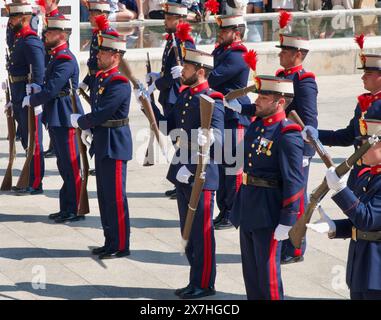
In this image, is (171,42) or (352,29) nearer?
(171,42)

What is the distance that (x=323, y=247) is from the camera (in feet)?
30.6

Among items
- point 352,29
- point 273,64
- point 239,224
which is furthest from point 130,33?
point 239,224

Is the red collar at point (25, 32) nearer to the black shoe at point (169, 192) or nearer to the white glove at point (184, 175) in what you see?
the black shoe at point (169, 192)

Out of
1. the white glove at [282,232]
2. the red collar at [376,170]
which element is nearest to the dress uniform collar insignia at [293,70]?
the white glove at [282,232]

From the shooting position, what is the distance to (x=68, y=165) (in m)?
10.3

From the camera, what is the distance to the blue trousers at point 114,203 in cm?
902

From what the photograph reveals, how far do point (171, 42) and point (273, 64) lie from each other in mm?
6856

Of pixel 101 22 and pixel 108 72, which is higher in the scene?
pixel 101 22

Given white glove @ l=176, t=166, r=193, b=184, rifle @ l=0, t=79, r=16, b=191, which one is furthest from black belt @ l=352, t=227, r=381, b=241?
rifle @ l=0, t=79, r=16, b=191

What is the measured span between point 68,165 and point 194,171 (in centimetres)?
241

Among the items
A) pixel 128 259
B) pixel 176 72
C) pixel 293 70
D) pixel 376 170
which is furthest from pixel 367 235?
pixel 176 72

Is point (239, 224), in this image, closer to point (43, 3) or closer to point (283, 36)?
point (283, 36)

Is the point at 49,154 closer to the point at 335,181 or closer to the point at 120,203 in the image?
the point at 120,203

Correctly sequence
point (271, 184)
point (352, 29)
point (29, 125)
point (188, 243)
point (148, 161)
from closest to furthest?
point (271, 184) → point (188, 243) → point (29, 125) → point (148, 161) → point (352, 29)
